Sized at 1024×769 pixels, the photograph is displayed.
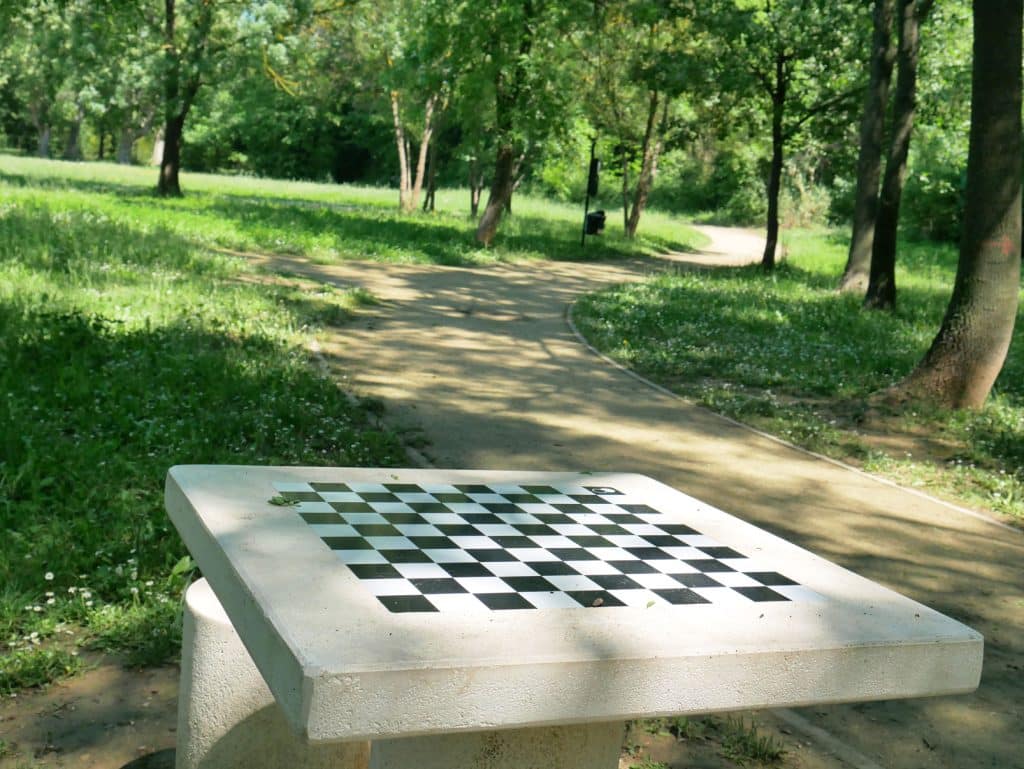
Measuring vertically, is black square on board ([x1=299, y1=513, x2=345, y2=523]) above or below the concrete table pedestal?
above

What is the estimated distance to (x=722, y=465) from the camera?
875 cm

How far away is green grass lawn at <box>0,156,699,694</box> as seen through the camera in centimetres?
481

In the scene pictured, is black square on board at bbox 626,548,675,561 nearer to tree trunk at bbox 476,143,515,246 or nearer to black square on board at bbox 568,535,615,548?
black square on board at bbox 568,535,615,548

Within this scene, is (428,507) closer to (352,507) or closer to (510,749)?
(352,507)

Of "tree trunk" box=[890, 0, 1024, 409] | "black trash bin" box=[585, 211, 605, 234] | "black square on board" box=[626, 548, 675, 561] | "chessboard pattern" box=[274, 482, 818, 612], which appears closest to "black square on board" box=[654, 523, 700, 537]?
"chessboard pattern" box=[274, 482, 818, 612]

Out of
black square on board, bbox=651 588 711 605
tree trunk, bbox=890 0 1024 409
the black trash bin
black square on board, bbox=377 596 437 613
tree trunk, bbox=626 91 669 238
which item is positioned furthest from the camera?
tree trunk, bbox=626 91 669 238

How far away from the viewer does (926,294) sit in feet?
70.3

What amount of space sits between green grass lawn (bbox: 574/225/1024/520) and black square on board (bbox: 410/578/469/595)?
6.42 m

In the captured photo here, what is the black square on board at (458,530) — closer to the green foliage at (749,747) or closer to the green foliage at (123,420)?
the green foliage at (749,747)

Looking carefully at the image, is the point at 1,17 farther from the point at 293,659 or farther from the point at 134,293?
the point at 293,659

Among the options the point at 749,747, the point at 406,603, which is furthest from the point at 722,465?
the point at 406,603

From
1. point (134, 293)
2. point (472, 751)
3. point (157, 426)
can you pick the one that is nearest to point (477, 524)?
point (472, 751)

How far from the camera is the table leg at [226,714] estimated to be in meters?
3.27

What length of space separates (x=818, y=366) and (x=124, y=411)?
779 cm
